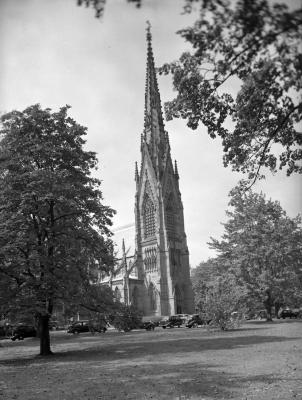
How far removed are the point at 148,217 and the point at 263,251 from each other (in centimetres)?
3972

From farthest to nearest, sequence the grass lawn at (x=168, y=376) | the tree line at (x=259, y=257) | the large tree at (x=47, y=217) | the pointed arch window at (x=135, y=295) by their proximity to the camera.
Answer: the pointed arch window at (x=135, y=295) → the tree line at (x=259, y=257) → the large tree at (x=47, y=217) → the grass lawn at (x=168, y=376)

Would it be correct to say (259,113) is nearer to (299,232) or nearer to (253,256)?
(253,256)

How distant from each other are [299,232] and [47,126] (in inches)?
1076

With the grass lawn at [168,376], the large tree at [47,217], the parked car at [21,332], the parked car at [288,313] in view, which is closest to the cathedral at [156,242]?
the parked car at [288,313]

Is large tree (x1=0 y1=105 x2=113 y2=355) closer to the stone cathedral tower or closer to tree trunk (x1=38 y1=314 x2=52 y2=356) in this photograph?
tree trunk (x1=38 y1=314 x2=52 y2=356)

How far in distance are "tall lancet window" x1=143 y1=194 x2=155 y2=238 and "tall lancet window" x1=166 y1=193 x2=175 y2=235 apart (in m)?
2.72

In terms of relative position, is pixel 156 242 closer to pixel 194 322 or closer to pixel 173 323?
pixel 173 323

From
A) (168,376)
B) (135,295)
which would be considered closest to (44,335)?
(168,376)

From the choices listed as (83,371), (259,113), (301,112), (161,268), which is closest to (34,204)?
(83,371)

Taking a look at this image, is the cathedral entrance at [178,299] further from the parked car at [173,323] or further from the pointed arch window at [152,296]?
the parked car at [173,323]

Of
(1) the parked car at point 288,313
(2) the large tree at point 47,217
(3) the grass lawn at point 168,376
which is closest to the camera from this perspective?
(3) the grass lawn at point 168,376

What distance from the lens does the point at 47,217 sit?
19953 millimetres

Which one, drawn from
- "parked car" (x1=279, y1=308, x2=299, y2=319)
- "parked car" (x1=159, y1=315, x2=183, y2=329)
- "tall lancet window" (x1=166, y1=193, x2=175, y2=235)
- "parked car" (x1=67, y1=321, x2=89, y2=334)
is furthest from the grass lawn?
"tall lancet window" (x1=166, y1=193, x2=175, y2=235)

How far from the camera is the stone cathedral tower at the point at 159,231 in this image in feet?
226
